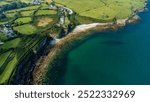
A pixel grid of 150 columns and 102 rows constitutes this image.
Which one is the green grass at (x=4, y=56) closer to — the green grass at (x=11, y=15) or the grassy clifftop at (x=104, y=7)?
the green grass at (x=11, y=15)

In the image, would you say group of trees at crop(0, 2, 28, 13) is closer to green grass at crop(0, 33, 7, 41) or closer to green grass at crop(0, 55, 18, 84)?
green grass at crop(0, 33, 7, 41)

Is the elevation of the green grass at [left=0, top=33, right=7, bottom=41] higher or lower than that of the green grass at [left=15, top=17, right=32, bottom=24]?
higher

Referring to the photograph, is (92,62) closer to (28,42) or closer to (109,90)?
(28,42)

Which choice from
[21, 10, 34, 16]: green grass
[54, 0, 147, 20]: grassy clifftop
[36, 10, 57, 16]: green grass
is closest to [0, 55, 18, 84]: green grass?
[21, 10, 34, 16]: green grass

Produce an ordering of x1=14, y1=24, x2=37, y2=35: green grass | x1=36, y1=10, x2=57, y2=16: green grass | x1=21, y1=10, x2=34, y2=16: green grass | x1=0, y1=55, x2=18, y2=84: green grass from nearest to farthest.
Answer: x1=0, y1=55, x2=18, y2=84: green grass → x1=14, y1=24, x2=37, y2=35: green grass → x1=21, y1=10, x2=34, y2=16: green grass → x1=36, y1=10, x2=57, y2=16: green grass

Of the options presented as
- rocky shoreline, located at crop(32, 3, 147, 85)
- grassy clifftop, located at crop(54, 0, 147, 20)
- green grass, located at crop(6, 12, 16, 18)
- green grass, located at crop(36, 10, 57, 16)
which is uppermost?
green grass, located at crop(6, 12, 16, 18)

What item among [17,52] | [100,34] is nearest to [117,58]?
[100,34]
